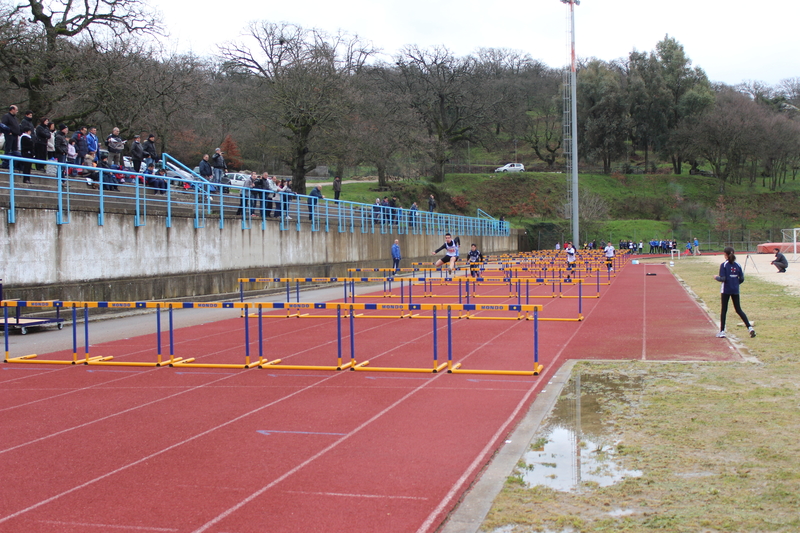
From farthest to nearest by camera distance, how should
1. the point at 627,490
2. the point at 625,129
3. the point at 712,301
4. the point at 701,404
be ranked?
the point at 625,129 < the point at 712,301 < the point at 701,404 < the point at 627,490

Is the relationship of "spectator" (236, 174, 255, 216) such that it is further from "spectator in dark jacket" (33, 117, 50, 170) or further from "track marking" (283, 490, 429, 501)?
"track marking" (283, 490, 429, 501)

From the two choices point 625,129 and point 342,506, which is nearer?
point 342,506

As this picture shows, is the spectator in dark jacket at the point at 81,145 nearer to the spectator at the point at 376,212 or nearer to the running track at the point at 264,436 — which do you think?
the running track at the point at 264,436

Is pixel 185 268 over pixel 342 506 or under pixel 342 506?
over

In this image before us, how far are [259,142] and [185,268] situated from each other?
30.1 metres

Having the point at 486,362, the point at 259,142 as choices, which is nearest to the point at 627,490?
the point at 486,362

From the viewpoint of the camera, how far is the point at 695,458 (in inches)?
218

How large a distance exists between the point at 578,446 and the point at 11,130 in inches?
605

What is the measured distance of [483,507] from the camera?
15.5 feet

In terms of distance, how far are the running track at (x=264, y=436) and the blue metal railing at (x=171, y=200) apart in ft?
17.9

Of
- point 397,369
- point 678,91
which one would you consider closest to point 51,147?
point 397,369

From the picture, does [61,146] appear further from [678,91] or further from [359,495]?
[678,91]

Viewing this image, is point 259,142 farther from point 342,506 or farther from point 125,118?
point 342,506

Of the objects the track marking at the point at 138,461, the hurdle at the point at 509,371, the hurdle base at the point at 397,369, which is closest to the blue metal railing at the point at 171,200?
the hurdle base at the point at 397,369
